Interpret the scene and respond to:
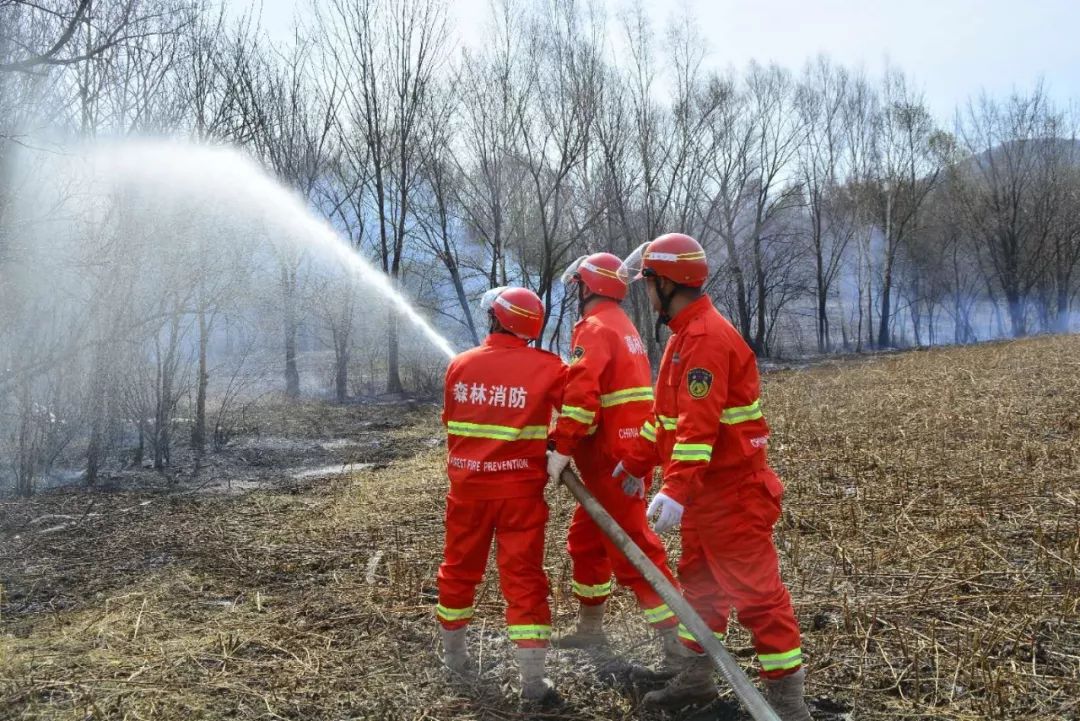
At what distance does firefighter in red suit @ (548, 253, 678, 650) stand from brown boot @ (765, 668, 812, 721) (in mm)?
753

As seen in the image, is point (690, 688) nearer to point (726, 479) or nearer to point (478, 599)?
point (726, 479)

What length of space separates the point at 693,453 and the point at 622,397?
0.99 metres

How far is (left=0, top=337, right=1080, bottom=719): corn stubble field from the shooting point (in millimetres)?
3271

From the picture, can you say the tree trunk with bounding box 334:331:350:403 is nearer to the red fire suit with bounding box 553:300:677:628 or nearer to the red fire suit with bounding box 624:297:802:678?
the red fire suit with bounding box 553:300:677:628

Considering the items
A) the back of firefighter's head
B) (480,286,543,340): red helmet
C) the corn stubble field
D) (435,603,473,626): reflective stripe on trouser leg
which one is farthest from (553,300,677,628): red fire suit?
(435,603,473,626): reflective stripe on trouser leg

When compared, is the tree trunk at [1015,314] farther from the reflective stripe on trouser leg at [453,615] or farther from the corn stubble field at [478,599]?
the reflective stripe on trouser leg at [453,615]

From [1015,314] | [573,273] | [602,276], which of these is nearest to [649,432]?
[602,276]

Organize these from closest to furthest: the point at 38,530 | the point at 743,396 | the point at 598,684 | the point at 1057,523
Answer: the point at 743,396 < the point at 598,684 < the point at 1057,523 < the point at 38,530

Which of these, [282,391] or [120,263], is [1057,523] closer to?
[120,263]

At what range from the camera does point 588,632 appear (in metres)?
4.00

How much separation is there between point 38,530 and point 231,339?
974 centimetres

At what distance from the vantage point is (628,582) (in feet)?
12.4

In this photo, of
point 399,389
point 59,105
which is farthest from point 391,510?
point 399,389

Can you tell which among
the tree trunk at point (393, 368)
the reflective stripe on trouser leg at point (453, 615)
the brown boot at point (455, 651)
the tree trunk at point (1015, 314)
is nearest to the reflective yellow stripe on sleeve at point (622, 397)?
the reflective stripe on trouser leg at point (453, 615)
